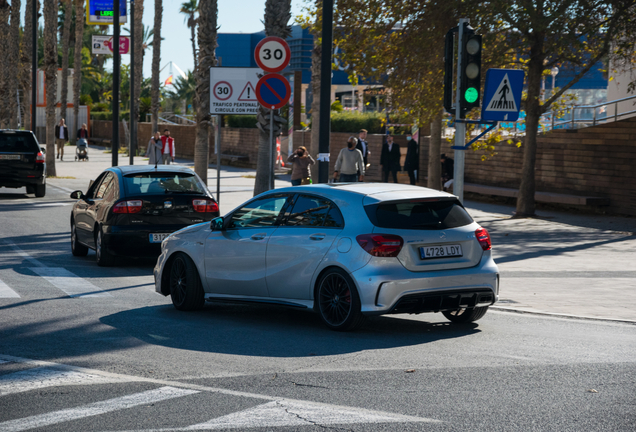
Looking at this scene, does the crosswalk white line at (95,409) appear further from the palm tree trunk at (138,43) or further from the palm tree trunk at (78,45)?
the palm tree trunk at (78,45)

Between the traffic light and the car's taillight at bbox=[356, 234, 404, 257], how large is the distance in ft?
11.3

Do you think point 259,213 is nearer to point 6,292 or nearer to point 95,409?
point 6,292

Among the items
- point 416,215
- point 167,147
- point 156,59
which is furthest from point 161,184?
point 156,59

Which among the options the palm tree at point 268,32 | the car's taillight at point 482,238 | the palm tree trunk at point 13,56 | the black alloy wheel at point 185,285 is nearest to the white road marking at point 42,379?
the black alloy wheel at point 185,285

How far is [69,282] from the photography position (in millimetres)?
11094

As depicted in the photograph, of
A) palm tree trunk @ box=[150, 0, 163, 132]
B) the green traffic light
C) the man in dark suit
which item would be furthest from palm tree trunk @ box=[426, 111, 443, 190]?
palm tree trunk @ box=[150, 0, 163, 132]

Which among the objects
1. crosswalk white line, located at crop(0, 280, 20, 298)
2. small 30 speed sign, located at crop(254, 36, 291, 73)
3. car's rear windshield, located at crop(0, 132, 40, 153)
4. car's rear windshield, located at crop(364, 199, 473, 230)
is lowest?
crosswalk white line, located at crop(0, 280, 20, 298)

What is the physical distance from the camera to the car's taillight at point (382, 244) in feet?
24.7

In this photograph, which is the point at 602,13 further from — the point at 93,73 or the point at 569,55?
the point at 93,73

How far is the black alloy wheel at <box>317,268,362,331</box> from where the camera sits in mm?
7641

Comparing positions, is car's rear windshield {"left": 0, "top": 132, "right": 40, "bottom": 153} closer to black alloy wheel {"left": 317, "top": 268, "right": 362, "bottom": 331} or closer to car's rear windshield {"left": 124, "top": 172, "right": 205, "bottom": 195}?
car's rear windshield {"left": 124, "top": 172, "right": 205, "bottom": 195}

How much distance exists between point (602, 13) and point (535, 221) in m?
4.86

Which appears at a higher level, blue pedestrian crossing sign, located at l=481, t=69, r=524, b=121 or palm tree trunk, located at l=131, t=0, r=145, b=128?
palm tree trunk, located at l=131, t=0, r=145, b=128

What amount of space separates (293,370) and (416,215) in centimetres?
208
